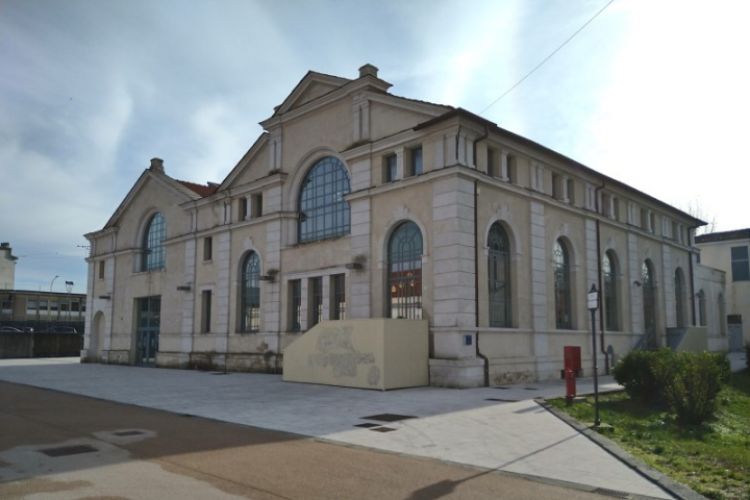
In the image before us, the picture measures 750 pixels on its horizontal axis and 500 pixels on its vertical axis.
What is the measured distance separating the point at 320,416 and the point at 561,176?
54.3 ft

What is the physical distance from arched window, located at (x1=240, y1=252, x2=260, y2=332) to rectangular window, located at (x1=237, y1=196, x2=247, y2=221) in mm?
2008

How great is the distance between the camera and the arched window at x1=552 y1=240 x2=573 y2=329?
79.3 feet

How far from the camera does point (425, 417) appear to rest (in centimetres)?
1255

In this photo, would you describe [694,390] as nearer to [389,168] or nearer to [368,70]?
[389,168]

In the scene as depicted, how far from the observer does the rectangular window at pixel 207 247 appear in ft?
102

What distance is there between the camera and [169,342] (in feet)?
106

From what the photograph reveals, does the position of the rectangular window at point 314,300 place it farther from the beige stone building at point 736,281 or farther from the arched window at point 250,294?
the beige stone building at point 736,281

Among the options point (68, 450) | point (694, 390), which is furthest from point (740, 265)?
point (68, 450)

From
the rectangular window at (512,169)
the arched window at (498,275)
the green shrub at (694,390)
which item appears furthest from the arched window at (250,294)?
the green shrub at (694,390)

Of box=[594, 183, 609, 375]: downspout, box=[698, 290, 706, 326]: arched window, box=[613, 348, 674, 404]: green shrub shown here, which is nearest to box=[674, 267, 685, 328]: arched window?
box=[698, 290, 706, 326]: arched window

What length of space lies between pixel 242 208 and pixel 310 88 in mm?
6994

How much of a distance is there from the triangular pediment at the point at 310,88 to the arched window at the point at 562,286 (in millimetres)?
11084

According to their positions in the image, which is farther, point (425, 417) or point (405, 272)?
point (405, 272)

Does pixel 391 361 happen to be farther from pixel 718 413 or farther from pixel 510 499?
pixel 510 499
